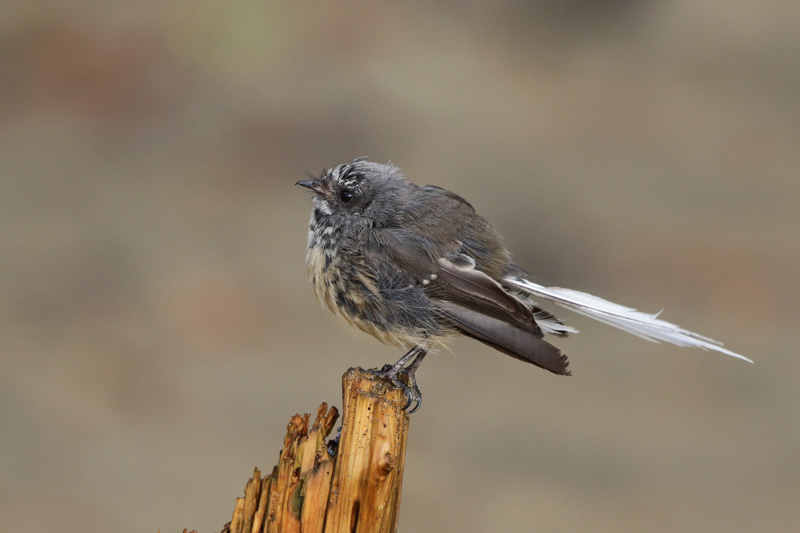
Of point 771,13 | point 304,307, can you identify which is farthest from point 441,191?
point 771,13

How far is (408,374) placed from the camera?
4367mm

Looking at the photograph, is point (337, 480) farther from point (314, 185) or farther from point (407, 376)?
point (314, 185)

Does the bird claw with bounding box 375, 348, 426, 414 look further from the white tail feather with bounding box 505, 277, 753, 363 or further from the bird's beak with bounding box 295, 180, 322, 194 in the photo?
the bird's beak with bounding box 295, 180, 322, 194

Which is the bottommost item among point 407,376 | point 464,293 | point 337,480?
point 337,480

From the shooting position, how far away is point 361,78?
8992mm

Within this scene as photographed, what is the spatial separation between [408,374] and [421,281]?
0.51 m

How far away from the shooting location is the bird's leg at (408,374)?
4.12 meters

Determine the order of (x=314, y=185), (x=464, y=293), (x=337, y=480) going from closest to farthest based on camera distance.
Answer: (x=337, y=480)
(x=464, y=293)
(x=314, y=185)

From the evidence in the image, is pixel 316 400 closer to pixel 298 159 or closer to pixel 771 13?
Answer: pixel 298 159

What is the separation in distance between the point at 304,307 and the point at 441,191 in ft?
12.9

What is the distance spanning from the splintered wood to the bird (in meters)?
0.46

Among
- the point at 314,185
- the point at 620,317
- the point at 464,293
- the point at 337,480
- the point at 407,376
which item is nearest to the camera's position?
the point at 337,480

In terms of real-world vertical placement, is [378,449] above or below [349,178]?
below

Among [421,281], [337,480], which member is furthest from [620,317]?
[337,480]
